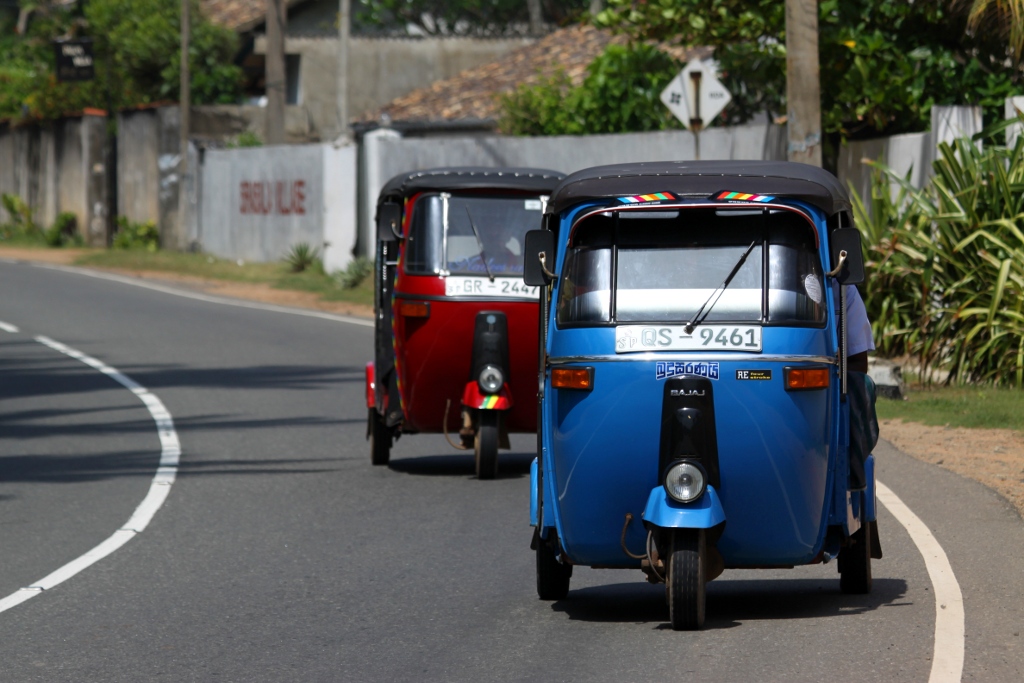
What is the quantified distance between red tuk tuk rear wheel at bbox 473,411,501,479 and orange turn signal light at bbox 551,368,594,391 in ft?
15.1

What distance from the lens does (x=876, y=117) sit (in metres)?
20.0

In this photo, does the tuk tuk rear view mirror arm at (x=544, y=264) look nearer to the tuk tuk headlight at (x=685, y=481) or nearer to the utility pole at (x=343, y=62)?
the tuk tuk headlight at (x=685, y=481)

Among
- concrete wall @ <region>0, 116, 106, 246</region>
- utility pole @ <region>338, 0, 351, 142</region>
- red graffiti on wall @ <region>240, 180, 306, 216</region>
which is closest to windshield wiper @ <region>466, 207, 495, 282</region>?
utility pole @ <region>338, 0, 351, 142</region>

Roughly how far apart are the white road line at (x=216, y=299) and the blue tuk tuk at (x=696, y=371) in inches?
659

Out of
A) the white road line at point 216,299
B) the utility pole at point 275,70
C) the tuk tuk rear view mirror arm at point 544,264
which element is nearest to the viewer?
the tuk tuk rear view mirror arm at point 544,264

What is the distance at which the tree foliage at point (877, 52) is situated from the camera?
1977 cm

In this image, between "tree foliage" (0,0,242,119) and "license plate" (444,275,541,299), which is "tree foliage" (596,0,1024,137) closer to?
"license plate" (444,275,541,299)

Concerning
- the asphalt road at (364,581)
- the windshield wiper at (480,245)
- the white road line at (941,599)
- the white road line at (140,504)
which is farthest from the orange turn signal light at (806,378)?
the windshield wiper at (480,245)

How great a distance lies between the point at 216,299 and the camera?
2894cm

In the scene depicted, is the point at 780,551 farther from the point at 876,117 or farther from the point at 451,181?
the point at 876,117

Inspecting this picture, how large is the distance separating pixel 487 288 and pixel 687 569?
17.4 ft

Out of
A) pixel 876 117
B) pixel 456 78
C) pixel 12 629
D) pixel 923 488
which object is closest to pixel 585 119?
pixel 876 117

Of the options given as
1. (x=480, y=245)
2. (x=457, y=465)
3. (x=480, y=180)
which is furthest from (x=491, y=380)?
(x=480, y=180)

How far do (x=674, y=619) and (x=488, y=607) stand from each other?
3.80 ft
